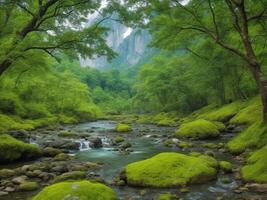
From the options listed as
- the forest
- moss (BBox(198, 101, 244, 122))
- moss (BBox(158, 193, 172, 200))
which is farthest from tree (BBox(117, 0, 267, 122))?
moss (BBox(198, 101, 244, 122))

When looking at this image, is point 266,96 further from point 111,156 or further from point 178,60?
point 178,60

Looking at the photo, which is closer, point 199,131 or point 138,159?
point 138,159

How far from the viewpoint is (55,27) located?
625 inches

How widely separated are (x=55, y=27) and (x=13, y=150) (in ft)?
22.6

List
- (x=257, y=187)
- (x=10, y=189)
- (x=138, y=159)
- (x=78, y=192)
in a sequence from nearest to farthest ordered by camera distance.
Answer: (x=78, y=192) → (x=257, y=187) → (x=10, y=189) → (x=138, y=159)

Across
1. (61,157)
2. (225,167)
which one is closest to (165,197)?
(225,167)

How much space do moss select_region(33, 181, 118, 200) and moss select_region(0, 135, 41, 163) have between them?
9.11 metres

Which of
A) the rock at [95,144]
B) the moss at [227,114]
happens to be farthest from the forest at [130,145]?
the moss at [227,114]

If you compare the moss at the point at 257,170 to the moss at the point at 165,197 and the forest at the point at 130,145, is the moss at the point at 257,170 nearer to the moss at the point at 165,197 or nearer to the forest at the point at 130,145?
the forest at the point at 130,145

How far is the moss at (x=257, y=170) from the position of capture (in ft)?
36.8

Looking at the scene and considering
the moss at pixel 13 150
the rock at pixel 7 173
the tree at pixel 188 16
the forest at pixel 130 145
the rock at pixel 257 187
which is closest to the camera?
the rock at pixel 257 187

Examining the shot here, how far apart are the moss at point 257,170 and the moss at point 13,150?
11545 millimetres

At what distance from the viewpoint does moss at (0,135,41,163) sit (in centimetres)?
1719

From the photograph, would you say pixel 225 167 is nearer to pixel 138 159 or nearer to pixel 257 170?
pixel 257 170
